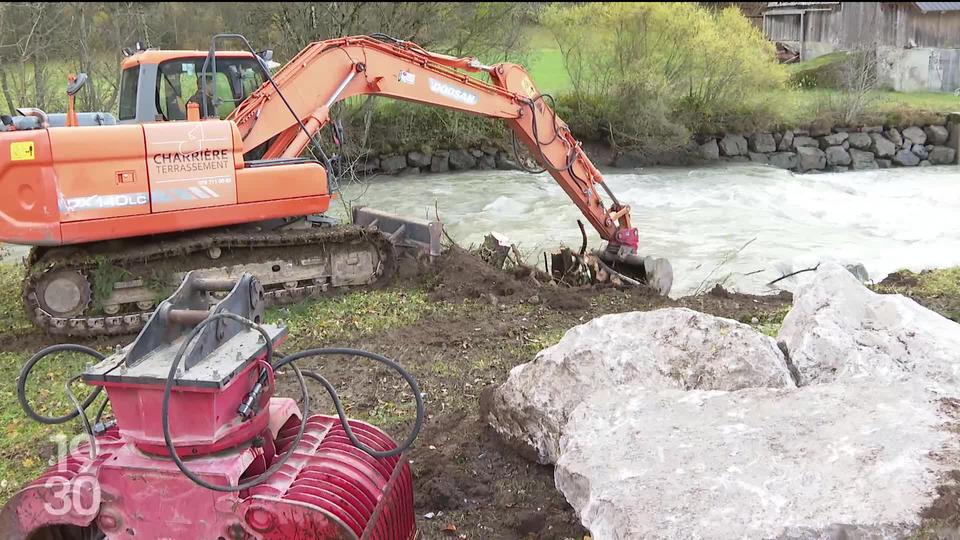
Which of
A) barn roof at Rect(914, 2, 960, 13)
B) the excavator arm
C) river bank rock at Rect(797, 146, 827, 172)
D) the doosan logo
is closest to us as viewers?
the excavator arm

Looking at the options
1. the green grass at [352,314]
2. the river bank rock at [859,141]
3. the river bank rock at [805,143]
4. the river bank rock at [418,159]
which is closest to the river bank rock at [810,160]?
the river bank rock at [805,143]

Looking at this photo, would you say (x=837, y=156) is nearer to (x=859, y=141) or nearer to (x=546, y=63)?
(x=859, y=141)

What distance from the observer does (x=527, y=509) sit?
12.7 ft

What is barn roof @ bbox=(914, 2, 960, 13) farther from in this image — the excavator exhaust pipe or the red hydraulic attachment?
the red hydraulic attachment

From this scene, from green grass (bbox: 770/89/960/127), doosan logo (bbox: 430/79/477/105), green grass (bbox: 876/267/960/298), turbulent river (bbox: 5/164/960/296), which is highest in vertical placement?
doosan logo (bbox: 430/79/477/105)

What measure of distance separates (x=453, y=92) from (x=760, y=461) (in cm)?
608

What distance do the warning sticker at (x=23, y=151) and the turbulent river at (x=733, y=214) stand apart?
5.42 metres

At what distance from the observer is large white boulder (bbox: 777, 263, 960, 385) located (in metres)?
3.63

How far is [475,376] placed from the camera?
5.75 metres

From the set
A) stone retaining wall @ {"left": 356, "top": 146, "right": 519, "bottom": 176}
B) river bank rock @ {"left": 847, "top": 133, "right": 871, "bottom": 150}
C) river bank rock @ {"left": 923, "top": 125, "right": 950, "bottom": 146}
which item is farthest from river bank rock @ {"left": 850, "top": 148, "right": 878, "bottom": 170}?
stone retaining wall @ {"left": 356, "top": 146, "right": 519, "bottom": 176}

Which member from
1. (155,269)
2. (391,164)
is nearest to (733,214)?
(391,164)

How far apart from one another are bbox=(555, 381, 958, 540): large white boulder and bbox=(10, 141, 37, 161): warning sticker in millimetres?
4897

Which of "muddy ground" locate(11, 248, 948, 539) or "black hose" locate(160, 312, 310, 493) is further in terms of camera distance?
"muddy ground" locate(11, 248, 948, 539)

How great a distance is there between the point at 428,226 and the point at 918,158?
16.9 meters
